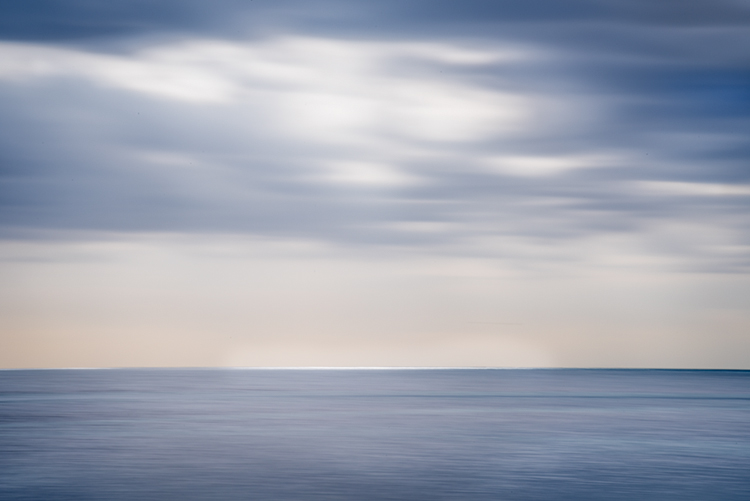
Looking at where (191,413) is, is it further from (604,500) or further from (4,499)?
(604,500)

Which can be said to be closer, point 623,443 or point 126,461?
point 126,461

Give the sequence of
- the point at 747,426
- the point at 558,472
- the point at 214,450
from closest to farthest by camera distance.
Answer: the point at 558,472 < the point at 214,450 < the point at 747,426

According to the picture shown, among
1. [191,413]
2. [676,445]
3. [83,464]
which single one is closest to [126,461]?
[83,464]

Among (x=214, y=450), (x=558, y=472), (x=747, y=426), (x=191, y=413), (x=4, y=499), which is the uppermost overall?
(x=191, y=413)

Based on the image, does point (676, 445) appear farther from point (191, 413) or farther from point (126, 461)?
point (191, 413)

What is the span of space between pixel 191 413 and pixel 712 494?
38.1 metres

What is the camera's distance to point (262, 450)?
104 feet

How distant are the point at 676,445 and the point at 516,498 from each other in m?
16.1

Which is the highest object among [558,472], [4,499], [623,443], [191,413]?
[191,413]

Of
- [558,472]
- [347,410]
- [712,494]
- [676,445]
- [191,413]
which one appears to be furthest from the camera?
[347,410]

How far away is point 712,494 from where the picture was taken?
73.3ft

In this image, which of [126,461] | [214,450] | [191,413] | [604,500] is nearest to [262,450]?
[214,450]

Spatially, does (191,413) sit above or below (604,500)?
above

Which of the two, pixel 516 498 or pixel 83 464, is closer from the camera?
pixel 516 498
